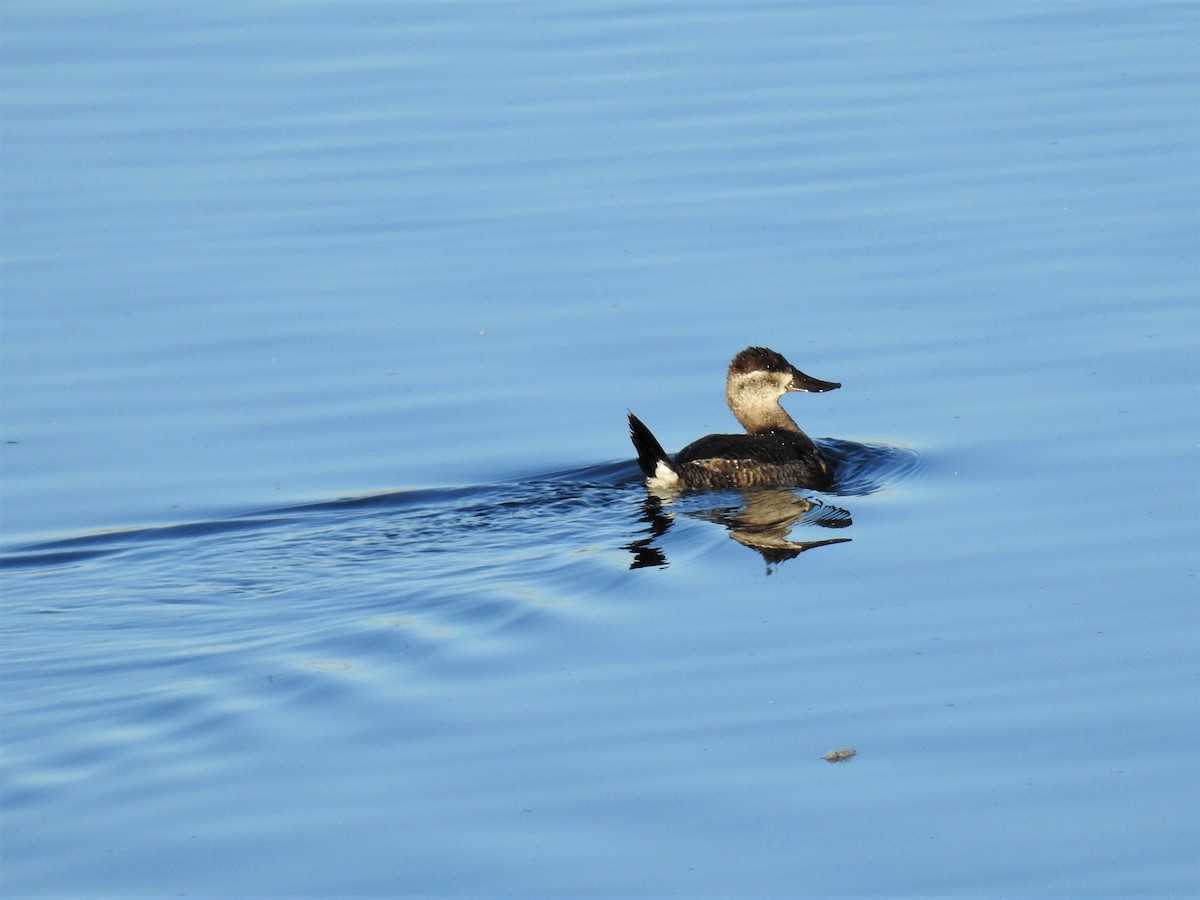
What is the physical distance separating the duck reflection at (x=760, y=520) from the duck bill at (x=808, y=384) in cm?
75

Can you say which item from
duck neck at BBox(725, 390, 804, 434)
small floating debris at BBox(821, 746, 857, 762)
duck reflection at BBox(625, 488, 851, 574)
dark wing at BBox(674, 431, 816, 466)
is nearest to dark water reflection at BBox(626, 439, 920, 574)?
duck reflection at BBox(625, 488, 851, 574)

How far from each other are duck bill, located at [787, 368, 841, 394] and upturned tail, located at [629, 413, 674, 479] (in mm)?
1232

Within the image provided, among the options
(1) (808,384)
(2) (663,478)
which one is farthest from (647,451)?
(1) (808,384)

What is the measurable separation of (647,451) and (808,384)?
5.13ft

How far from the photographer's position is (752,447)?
994cm

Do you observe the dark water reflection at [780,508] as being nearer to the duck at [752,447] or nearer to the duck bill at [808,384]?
the duck at [752,447]

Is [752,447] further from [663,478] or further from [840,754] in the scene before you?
[840,754]

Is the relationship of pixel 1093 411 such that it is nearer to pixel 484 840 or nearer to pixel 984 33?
pixel 484 840

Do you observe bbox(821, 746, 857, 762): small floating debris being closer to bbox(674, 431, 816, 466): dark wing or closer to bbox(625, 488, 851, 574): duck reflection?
bbox(625, 488, 851, 574): duck reflection

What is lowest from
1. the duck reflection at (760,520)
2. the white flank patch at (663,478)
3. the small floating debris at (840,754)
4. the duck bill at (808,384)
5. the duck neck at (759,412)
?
the small floating debris at (840,754)

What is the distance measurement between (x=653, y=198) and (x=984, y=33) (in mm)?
5134

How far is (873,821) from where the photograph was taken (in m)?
5.72

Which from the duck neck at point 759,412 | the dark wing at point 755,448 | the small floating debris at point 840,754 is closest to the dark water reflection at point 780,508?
the dark wing at point 755,448

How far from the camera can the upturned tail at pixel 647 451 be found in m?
9.17
